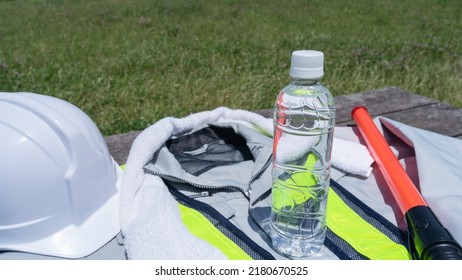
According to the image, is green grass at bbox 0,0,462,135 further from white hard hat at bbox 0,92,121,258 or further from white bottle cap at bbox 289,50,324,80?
white bottle cap at bbox 289,50,324,80

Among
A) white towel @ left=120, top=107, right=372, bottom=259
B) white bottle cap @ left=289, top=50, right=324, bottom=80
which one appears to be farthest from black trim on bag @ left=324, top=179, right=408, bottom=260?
white bottle cap @ left=289, top=50, right=324, bottom=80

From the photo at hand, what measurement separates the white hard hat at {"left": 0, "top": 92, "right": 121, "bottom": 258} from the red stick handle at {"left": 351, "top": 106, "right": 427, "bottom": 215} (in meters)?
0.92

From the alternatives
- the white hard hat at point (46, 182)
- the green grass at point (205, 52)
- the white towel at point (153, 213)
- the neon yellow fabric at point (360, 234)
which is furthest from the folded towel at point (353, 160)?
the green grass at point (205, 52)

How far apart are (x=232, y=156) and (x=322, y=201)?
532 mm

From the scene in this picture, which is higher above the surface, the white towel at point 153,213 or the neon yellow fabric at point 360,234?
the white towel at point 153,213

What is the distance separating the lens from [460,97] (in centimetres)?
373

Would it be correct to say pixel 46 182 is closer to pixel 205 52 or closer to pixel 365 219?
pixel 365 219

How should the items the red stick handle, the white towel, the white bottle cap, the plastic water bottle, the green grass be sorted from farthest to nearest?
the green grass
the red stick handle
the plastic water bottle
the white towel
the white bottle cap

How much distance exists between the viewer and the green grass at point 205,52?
363 centimetres

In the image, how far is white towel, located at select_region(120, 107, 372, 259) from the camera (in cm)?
138

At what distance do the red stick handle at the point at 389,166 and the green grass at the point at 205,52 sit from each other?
1.39 metres

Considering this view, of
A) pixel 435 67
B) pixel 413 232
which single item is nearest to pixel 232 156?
pixel 413 232

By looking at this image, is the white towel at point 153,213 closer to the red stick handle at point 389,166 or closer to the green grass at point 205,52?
the red stick handle at point 389,166

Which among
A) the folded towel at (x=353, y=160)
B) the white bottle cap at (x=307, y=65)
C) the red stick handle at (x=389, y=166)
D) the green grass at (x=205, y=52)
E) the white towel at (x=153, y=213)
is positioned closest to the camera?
the white bottle cap at (x=307, y=65)
